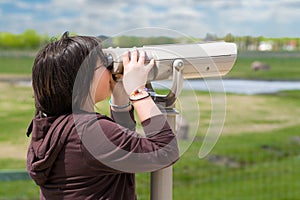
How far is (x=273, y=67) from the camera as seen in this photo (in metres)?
6.21

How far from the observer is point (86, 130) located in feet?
4.11

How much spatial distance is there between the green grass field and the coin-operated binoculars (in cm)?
9

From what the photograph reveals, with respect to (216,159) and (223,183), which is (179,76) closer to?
(223,183)

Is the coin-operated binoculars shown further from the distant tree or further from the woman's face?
the distant tree

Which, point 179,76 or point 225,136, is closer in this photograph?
point 179,76

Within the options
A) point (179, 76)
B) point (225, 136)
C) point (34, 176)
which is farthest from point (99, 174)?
point (225, 136)

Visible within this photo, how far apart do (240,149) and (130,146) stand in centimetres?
507

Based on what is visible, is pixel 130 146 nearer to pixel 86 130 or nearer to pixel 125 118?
pixel 86 130

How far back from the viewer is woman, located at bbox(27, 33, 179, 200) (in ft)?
4.09

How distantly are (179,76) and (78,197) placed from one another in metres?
0.37

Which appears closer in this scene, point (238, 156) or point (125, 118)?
point (125, 118)

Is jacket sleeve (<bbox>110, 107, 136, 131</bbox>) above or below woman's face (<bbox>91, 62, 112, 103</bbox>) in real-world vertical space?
below

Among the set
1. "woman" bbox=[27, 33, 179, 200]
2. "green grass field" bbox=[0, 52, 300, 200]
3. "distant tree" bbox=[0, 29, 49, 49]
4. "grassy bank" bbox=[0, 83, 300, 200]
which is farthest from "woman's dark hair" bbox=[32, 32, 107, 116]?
"distant tree" bbox=[0, 29, 49, 49]

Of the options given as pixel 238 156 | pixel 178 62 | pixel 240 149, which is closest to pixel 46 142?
pixel 178 62
